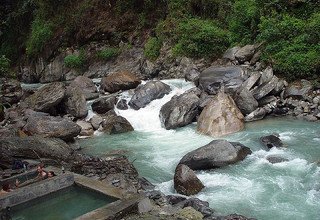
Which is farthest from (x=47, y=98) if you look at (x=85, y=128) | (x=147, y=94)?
(x=147, y=94)

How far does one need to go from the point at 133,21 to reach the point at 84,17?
4.13m

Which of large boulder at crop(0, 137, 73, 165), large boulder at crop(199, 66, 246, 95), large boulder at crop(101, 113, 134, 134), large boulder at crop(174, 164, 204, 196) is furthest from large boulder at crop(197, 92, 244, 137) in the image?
large boulder at crop(0, 137, 73, 165)

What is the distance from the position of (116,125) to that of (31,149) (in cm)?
420

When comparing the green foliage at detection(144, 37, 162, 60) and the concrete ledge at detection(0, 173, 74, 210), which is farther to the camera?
the green foliage at detection(144, 37, 162, 60)

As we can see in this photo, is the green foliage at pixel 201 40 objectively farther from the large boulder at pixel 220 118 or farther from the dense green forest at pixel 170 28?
the large boulder at pixel 220 118

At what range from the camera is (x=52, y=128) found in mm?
15047

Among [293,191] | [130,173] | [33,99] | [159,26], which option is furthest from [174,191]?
[159,26]

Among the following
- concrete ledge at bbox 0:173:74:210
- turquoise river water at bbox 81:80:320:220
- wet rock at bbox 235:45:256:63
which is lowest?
turquoise river water at bbox 81:80:320:220

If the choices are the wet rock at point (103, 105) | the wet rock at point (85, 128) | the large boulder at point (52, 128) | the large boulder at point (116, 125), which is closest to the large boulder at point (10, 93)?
the wet rock at point (103, 105)

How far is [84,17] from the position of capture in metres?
28.6

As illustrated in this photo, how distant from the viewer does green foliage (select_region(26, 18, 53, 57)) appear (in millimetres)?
29453

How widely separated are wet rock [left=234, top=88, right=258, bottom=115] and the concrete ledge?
8495mm

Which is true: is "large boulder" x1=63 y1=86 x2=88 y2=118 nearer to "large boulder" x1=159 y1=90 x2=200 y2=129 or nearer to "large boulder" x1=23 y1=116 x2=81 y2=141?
"large boulder" x1=23 y1=116 x2=81 y2=141

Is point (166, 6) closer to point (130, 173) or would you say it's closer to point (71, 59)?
point (71, 59)
